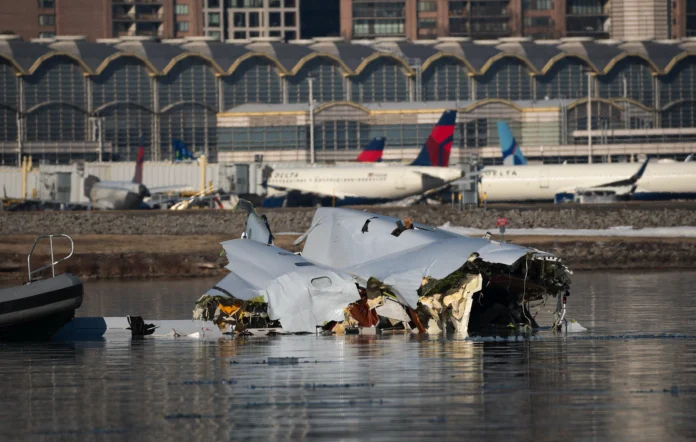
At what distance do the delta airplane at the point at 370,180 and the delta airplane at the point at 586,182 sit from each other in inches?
205

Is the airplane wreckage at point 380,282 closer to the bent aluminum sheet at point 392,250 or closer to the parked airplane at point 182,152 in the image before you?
the bent aluminum sheet at point 392,250

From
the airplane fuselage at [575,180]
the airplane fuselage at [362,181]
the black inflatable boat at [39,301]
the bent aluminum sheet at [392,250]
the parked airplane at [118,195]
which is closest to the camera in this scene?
the bent aluminum sheet at [392,250]

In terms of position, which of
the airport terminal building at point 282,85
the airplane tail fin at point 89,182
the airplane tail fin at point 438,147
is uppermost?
the airport terminal building at point 282,85

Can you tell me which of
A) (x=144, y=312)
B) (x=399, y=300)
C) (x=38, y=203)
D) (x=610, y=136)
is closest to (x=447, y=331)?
(x=399, y=300)

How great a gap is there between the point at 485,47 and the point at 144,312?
156 m

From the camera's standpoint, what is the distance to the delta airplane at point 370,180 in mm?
112625

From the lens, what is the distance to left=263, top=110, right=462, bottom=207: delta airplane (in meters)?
113

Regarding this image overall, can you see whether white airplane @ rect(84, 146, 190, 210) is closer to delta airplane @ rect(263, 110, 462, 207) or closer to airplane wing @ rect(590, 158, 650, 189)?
delta airplane @ rect(263, 110, 462, 207)

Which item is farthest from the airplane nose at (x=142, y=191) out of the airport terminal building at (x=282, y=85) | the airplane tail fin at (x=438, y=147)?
the airport terminal building at (x=282, y=85)

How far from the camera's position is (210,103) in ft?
605

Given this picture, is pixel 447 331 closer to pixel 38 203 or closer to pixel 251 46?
pixel 38 203

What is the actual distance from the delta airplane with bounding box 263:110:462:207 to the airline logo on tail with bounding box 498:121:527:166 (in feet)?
55.0

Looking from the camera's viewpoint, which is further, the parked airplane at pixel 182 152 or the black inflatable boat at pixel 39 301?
the parked airplane at pixel 182 152

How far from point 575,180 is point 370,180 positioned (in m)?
17.8
